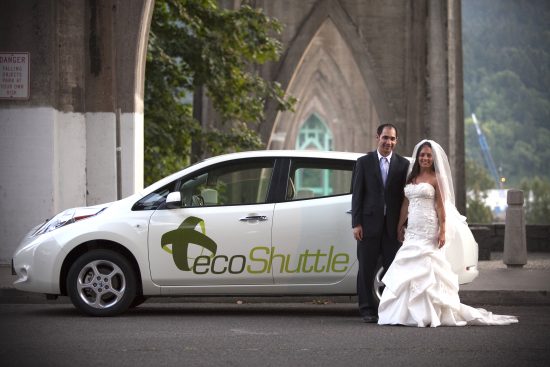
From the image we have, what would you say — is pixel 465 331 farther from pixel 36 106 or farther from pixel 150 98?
pixel 150 98

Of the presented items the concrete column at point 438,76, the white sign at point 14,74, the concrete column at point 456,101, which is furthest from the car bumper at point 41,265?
the concrete column at point 438,76

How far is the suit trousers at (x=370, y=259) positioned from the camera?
10477mm

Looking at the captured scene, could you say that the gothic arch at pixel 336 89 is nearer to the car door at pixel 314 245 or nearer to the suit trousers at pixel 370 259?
the car door at pixel 314 245

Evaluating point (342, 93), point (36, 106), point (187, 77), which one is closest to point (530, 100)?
point (342, 93)

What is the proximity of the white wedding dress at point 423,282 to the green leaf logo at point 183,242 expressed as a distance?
1780 millimetres

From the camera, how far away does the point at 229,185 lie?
1124cm

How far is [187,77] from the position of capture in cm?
2539

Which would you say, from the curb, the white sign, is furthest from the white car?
the white sign

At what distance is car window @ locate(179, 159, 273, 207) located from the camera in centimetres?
1113

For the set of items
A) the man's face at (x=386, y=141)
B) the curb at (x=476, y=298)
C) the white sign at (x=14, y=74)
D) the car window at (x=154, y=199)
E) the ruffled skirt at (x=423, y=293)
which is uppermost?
the white sign at (x=14, y=74)

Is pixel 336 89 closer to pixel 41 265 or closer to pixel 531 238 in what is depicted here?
pixel 531 238

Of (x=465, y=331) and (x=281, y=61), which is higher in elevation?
(x=281, y=61)

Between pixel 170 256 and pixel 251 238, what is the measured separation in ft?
2.63

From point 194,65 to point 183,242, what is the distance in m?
14.5
